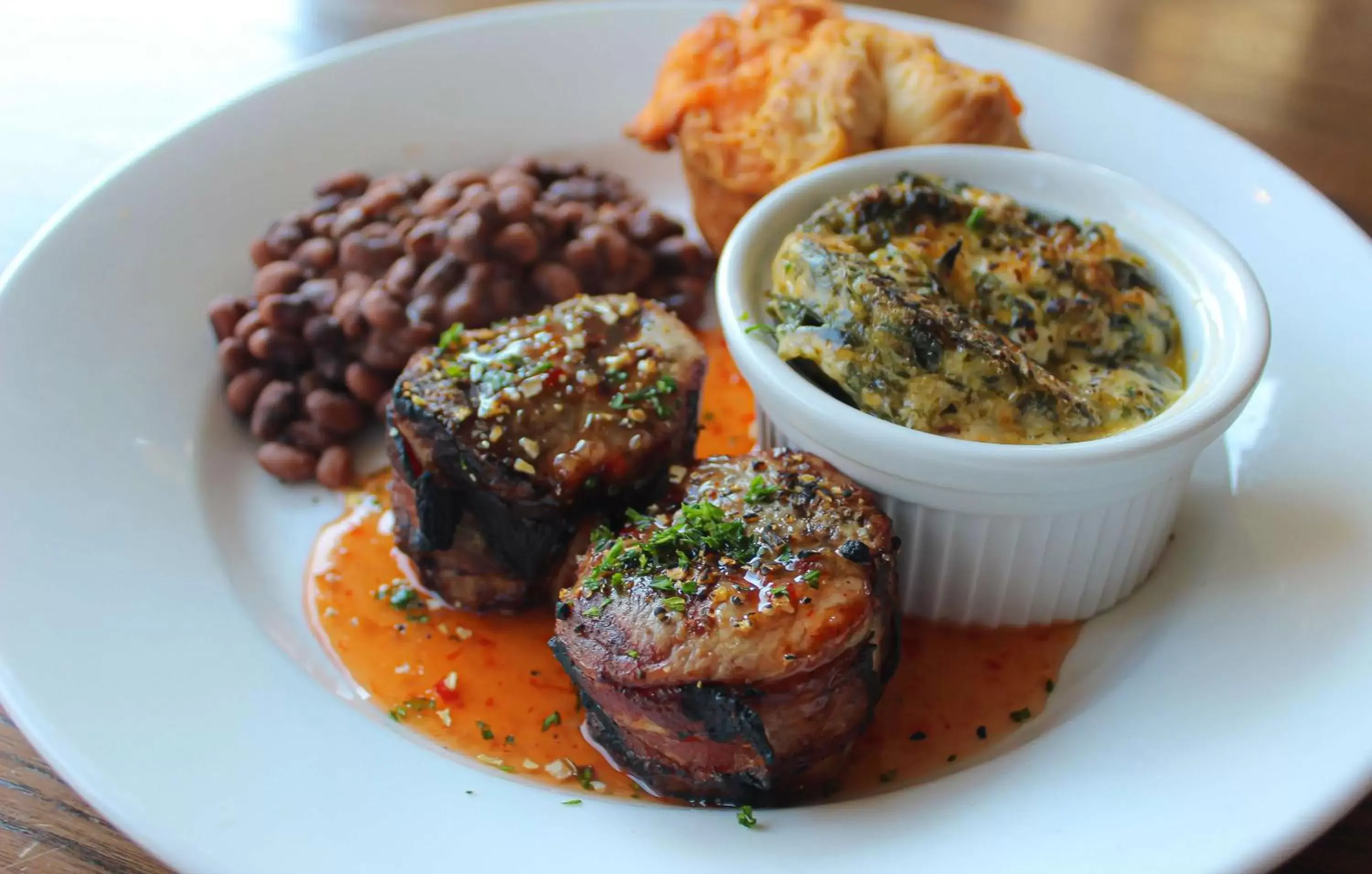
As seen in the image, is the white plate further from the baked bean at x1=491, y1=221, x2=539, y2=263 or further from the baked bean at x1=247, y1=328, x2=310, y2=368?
the baked bean at x1=491, y1=221, x2=539, y2=263

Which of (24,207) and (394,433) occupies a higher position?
(394,433)

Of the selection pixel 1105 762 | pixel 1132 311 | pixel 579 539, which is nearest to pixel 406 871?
pixel 579 539

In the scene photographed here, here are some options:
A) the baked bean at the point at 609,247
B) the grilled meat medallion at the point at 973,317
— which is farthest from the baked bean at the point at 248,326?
the grilled meat medallion at the point at 973,317

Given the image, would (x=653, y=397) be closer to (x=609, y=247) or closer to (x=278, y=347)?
(x=609, y=247)

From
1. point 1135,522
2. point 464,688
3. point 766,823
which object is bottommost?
point 464,688

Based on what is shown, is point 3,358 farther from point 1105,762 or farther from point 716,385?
point 1105,762

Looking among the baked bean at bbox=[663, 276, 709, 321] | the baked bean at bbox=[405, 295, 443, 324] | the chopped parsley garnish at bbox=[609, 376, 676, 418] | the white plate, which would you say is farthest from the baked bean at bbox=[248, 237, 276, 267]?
the chopped parsley garnish at bbox=[609, 376, 676, 418]

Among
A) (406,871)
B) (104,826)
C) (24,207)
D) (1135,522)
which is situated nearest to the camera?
(406,871)
